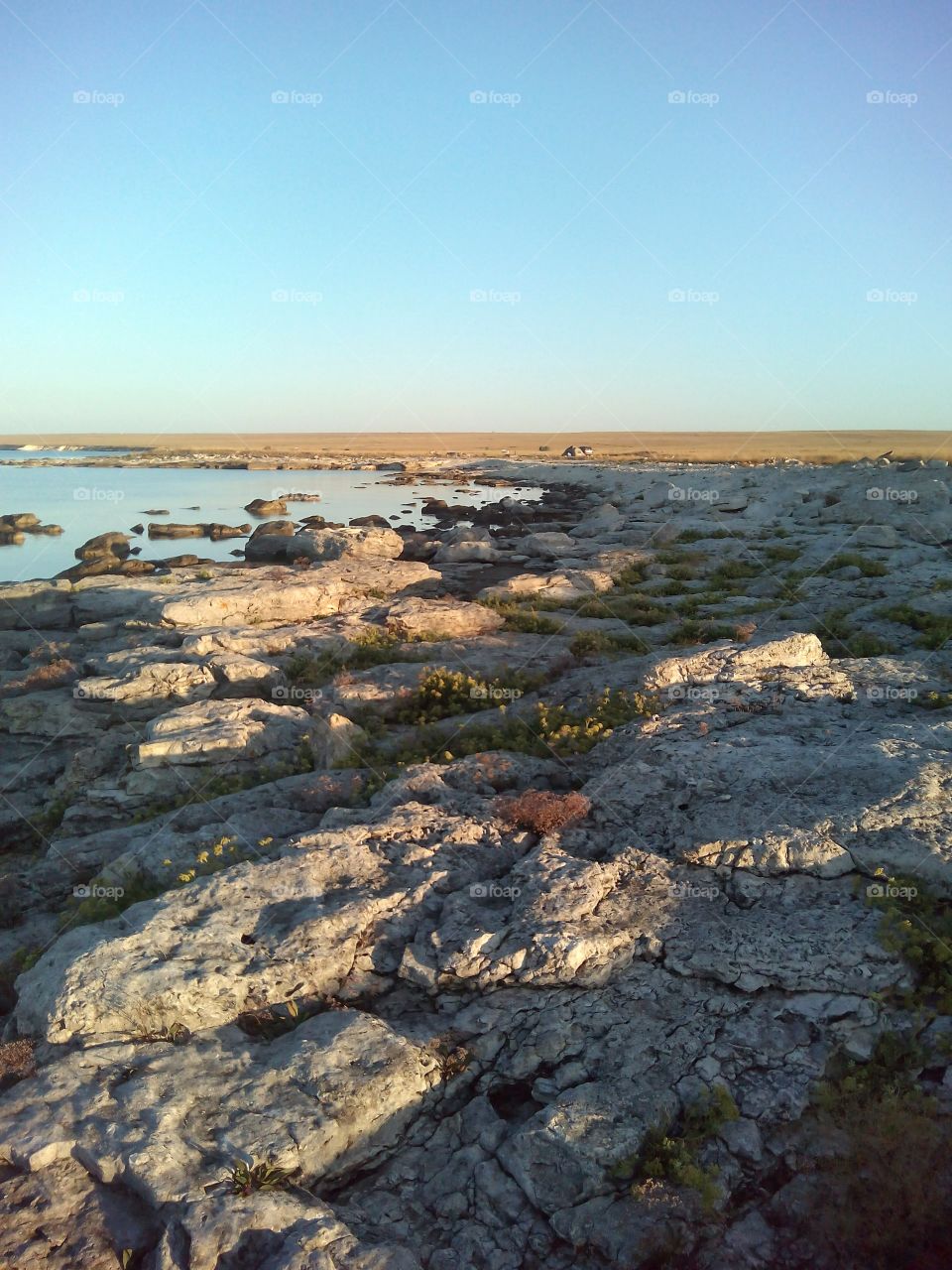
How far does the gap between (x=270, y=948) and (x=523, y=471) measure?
9182cm

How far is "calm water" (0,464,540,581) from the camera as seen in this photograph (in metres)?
46.6

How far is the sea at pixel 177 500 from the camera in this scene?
46.6m

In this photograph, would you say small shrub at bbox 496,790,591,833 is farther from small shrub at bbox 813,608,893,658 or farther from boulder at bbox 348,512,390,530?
boulder at bbox 348,512,390,530

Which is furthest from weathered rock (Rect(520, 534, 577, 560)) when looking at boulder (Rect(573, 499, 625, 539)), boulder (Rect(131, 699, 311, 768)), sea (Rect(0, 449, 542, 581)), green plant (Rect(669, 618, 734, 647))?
boulder (Rect(131, 699, 311, 768))

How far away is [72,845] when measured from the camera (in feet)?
41.3

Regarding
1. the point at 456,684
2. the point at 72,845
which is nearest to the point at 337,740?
the point at 456,684

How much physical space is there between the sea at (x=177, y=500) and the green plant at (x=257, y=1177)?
3737 cm

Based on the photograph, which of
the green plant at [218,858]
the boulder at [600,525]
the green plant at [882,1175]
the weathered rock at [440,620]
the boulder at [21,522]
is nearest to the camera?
the green plant at [882,1175]

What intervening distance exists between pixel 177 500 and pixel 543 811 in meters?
71.5

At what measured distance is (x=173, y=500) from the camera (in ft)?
242

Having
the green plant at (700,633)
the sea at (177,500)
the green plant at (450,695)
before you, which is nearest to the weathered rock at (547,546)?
the green plant at (700,633)

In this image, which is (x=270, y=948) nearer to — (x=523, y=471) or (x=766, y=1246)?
(x=766, y=1246)

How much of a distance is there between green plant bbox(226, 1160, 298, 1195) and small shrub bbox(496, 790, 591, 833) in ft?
15.5

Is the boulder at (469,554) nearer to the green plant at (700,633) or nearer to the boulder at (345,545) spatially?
the boulder at (345,545)
